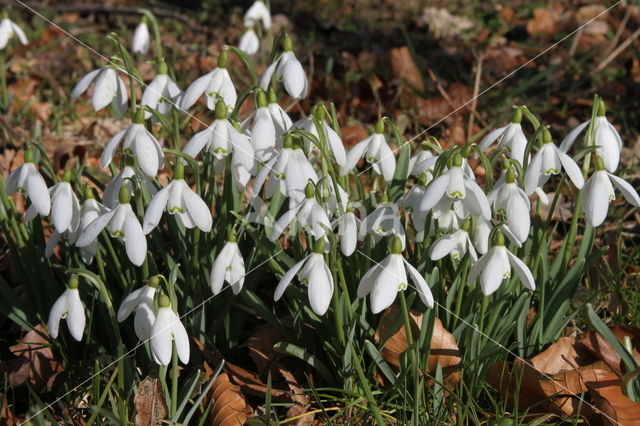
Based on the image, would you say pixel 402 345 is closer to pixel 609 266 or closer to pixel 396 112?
pixel 609 266

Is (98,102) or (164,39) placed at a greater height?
(98,102)

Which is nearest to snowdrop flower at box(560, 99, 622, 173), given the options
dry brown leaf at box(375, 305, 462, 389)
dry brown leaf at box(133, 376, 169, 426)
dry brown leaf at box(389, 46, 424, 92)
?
dry brown leaf at box(375, 305, 462, 389)

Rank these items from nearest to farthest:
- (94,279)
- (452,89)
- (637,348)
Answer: (94,279) → (637,348) → (452,89)

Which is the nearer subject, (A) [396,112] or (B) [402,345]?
(B) [402,345]

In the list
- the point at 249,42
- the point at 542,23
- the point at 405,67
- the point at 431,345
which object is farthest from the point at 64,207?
the point at 542,23

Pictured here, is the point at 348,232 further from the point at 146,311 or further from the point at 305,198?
the point at 146,311

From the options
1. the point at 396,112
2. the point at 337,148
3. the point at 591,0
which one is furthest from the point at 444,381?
the point at 591,0
